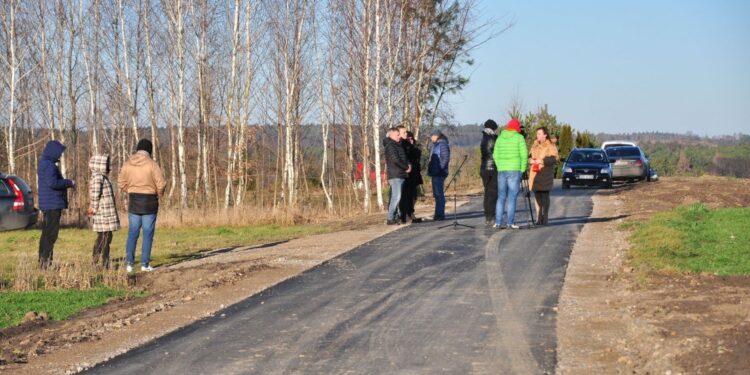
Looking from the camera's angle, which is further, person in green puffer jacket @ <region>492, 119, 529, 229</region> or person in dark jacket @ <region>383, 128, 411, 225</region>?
person in dark jacket @ <region>383, 128, 411, 225</region>

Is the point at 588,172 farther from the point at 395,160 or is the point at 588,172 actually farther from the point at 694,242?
the point at 694,242

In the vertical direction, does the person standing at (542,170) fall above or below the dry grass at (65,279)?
above

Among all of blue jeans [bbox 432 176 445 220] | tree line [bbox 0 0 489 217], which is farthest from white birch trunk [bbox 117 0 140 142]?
blue jeans [bbox 432 176 445 220]

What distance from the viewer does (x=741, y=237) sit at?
17.4 meters

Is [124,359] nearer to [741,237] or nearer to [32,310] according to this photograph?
[32,310]

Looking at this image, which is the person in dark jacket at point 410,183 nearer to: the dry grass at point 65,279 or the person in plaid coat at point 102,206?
the person in plaid coat at point 102,206

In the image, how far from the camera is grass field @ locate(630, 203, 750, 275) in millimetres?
13867

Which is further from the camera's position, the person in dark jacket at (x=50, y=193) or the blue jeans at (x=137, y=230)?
the person in dark jacket at (x=50, y=193)

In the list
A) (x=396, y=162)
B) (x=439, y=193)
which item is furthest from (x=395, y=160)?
(x=439, y=193)

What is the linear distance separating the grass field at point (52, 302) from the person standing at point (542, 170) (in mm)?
8493

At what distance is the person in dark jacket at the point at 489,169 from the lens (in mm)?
19625

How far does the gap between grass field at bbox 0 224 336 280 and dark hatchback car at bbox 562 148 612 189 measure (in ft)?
46.3

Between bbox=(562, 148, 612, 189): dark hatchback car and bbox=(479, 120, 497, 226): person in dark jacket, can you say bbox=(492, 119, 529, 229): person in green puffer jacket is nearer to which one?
bbox=(479, 120, 497, 226): person in dark jacket

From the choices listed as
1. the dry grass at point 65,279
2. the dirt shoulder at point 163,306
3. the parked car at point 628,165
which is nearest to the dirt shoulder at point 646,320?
the dirt shoulder at point 163,306
